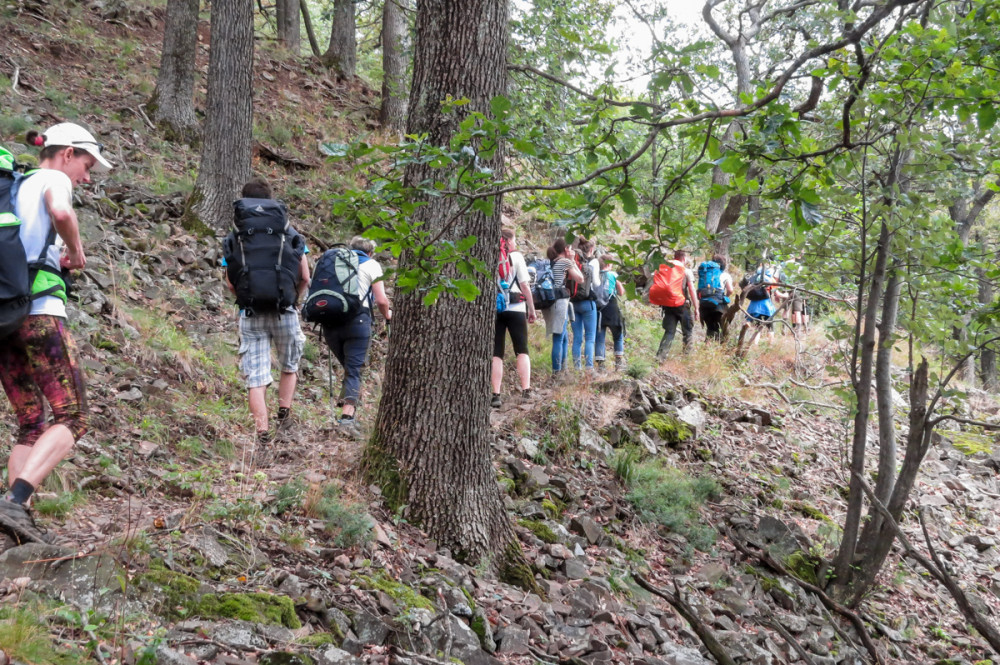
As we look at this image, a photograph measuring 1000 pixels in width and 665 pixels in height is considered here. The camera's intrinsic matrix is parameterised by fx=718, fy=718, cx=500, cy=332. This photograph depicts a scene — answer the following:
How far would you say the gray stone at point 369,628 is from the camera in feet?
11.6

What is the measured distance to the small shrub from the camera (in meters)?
6.81

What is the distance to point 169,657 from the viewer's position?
267 centimetres

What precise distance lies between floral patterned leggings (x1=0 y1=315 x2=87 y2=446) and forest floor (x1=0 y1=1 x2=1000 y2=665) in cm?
55

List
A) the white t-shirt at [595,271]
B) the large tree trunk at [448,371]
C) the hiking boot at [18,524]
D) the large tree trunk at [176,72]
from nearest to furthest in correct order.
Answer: the hiking boot at [18,524] < the large tree trunk at [448,371] < the white t-shirt at [595,271] < the large tree trunk at [176,72]

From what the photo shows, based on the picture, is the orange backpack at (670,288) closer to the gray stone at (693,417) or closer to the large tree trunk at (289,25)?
the gray stone at (693,417)

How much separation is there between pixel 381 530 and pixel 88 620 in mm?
1939

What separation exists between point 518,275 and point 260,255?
3.01 m

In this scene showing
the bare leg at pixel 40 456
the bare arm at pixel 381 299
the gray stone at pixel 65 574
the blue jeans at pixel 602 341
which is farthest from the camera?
the blue jeans at pixel 602 341

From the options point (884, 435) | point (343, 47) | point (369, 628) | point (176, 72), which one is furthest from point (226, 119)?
point (884, 435)

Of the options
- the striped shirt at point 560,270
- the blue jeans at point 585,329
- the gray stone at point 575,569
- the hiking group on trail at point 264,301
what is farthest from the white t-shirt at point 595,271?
the gray stone at point 575,569

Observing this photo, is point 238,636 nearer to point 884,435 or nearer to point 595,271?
point 884,435

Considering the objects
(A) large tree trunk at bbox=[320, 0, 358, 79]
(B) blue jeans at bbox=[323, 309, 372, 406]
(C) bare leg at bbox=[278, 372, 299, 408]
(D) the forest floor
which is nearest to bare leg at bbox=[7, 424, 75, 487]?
(D) the forest floor

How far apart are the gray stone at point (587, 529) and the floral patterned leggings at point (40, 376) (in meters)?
3.93

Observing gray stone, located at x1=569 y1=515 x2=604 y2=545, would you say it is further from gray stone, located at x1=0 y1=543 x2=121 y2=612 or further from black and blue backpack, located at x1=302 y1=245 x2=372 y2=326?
gray stone, located at x1=0 y1=543 x2=121 y2=612
